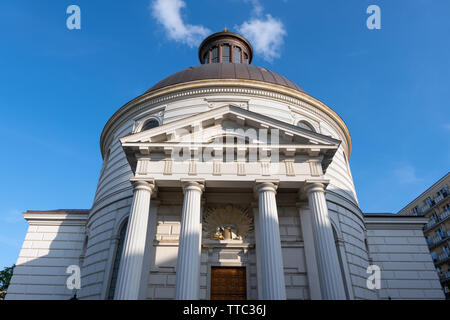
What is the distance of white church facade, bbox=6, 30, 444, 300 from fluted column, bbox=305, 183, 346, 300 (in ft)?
0.14

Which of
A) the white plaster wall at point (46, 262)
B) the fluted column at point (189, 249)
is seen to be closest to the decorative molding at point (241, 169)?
the fluted column at point (189, 249)

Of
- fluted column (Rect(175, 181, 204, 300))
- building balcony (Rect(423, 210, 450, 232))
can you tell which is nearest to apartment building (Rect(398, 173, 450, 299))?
building balcony (Rect(423, 210, 450, 232))

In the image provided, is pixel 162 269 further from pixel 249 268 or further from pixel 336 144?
pixel 336 144

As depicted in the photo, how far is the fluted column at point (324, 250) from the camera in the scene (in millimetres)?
11242

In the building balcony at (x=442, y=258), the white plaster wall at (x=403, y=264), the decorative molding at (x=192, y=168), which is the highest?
the building balcony at (x=442, y=258)

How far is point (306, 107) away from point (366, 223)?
369 inches

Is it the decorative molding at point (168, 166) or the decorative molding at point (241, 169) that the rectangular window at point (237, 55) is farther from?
the decorative molding at point (168, 166)

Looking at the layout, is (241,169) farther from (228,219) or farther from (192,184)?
(228,219)

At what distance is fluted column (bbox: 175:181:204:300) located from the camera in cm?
1081

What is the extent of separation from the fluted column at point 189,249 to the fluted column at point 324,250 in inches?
187

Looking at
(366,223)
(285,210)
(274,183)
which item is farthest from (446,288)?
(274,183)

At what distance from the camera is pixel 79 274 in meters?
18.6

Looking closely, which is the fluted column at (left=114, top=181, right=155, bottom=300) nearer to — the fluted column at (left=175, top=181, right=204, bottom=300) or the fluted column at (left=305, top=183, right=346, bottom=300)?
the fluted column at (left=175, top=181, right=204, bottom=300)
